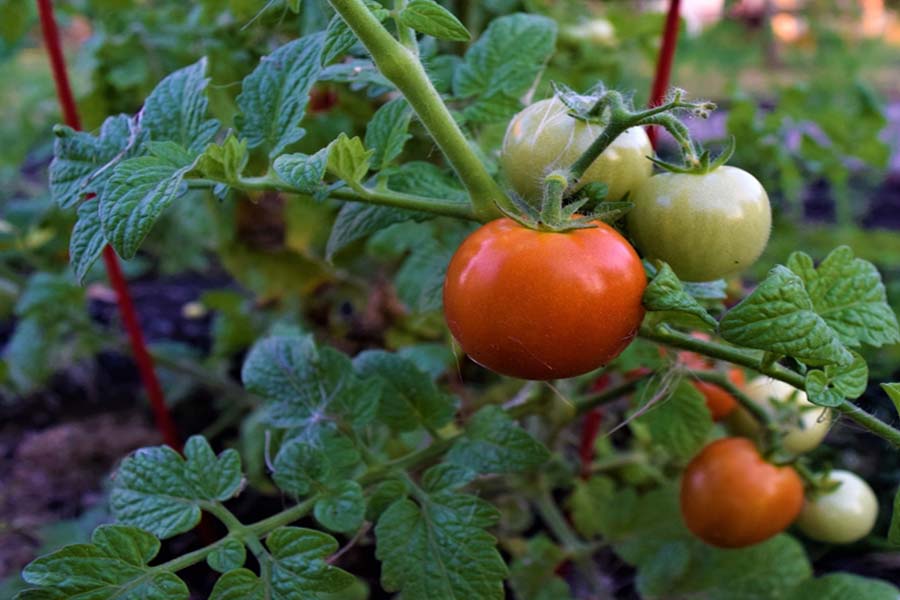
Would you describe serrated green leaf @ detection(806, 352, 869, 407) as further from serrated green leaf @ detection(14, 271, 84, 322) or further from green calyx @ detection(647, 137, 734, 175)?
serrated green leaf @ detection(14, 271, 84, 322)

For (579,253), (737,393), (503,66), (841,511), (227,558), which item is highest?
(503,66)

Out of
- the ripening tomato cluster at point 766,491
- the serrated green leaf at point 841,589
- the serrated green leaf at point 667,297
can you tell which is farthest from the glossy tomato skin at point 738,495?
the serrated green leaf at point 667,297

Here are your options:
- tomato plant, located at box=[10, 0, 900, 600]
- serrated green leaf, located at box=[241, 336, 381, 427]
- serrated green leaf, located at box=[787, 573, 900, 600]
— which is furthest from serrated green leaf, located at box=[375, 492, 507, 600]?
serrated green leaf, located at box=[787, 573, 900, 600]

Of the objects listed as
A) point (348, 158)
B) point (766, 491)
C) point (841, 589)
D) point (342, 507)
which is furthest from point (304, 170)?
point (841, 589)

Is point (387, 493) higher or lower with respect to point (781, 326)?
lower

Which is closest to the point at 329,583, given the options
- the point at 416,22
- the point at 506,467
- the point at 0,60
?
the point at 506,467

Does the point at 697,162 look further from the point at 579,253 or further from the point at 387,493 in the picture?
the point at 387,493
